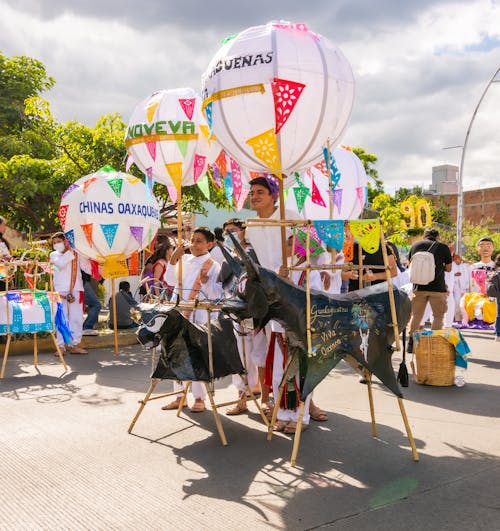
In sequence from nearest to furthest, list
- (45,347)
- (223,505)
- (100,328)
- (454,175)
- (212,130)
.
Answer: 1. (223,505)
2. (212,130)
3. (45,347)
4. (100,328)
5. (454,175)

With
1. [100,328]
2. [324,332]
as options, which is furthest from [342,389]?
[100,328]

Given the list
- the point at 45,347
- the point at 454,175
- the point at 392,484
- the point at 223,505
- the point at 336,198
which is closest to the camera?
the point at 223,505

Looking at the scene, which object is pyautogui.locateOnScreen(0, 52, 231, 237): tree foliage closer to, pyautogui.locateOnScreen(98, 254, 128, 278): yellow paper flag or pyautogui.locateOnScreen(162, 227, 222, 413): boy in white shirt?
pyautogui.locateOnScreen(98, 254, 128, 278): yellow paper flag

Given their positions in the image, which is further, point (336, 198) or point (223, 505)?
point (336, 198)

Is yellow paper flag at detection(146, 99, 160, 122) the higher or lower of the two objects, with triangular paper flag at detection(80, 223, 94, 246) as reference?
higher

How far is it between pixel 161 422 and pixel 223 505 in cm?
168

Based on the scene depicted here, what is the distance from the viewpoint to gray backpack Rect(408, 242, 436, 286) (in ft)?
23.0

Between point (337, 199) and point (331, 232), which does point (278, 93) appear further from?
point (337, 199)

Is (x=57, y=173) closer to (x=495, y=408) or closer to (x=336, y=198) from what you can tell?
(x=336, y=198)

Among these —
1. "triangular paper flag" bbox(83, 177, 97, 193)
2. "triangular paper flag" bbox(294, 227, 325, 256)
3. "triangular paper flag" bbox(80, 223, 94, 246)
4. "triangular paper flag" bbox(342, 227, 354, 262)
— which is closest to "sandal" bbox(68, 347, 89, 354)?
"triangular paper flag" bbox(80, 223, 94, 246)

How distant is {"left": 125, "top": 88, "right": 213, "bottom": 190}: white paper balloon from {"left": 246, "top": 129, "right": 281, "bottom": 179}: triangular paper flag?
1.34m

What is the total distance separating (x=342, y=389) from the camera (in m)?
5.85

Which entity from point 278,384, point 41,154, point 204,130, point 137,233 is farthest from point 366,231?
point 41,154

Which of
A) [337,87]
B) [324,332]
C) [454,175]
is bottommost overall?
[324,332]
